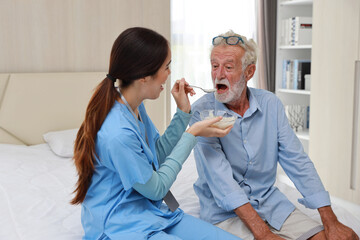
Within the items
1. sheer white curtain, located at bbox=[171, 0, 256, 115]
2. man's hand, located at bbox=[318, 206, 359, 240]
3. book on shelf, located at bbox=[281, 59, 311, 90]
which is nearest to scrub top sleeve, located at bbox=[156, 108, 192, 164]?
man's hand, located at bbox=[318, 206, 359, 240]

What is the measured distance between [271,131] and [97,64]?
74.3 inches

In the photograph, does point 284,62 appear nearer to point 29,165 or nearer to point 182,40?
point 182,40

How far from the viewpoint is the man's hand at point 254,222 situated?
139 cm

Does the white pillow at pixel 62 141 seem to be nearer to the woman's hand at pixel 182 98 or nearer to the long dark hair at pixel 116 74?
the woman's hand at pixel 182 98

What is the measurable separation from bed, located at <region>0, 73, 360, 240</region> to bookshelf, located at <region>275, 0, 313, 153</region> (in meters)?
1.52

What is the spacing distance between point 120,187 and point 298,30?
9.17 ft

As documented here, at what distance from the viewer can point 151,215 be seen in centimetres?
125

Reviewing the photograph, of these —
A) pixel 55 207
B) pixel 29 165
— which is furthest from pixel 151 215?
pixel 29 165

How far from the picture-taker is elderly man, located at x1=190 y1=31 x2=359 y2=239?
1451 mm

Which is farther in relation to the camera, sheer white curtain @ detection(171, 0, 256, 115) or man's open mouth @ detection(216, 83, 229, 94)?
sheer white curtain @ detection(171, 0, 256, 115)

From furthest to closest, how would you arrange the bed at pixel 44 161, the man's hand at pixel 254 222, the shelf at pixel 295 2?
the shelf at pixel 295 2, the bed at pixel 44 161, the man's hand at pixel 254 222

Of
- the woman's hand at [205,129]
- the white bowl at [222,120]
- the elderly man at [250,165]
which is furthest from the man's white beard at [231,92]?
the woman's hand at [205,129]

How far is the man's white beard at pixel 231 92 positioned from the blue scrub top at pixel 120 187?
1.60 feet

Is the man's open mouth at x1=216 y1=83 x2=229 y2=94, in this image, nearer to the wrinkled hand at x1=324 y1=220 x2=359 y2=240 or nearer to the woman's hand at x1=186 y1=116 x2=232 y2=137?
the woman's hand at x1=186 y1=116 x2=232 y2=137
